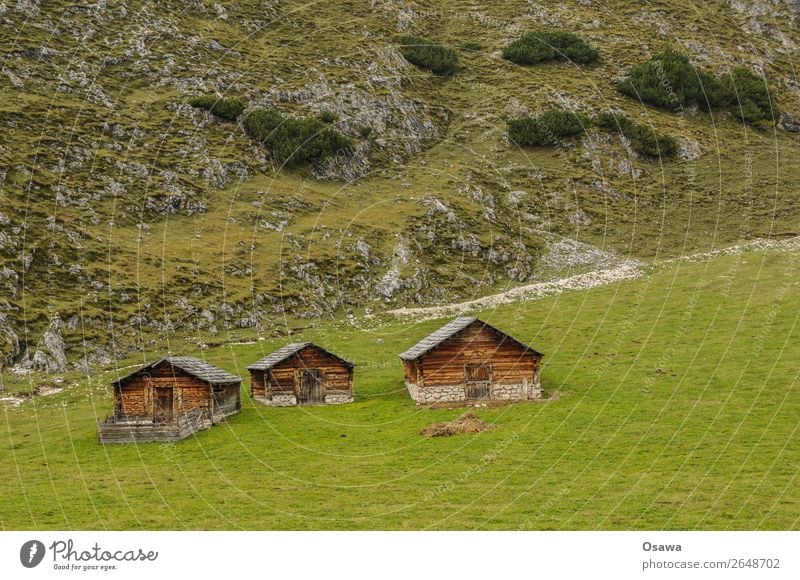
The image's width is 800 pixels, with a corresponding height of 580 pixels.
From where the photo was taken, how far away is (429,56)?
13738 cm

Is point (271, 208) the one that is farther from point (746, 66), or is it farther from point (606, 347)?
point (746, 66)

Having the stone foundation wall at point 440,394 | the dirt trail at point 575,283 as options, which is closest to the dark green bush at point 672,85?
the dirt trail at point 575,283

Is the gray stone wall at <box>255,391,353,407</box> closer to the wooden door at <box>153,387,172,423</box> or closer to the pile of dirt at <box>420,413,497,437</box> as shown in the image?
the wooden door at <box>153,387,172,423</box>

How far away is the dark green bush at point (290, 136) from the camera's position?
104m

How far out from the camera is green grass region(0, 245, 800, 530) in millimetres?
29109

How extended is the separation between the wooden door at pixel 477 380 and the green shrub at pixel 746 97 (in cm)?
9936

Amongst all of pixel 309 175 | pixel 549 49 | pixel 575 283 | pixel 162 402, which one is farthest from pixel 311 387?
pixel 549 49

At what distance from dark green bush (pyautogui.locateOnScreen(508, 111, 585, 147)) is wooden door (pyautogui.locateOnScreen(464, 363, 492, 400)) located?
2850 inches

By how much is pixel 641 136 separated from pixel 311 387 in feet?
270

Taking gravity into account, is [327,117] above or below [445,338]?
above

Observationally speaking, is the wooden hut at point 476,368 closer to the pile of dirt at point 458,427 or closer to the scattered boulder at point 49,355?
the pile of dirt at point 458,427

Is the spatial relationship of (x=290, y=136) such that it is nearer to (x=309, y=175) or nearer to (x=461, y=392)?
(x=309, y=175)

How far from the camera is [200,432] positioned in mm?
46688
